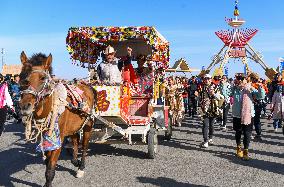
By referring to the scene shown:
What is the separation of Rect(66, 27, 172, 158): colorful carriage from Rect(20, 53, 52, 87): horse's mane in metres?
2.29

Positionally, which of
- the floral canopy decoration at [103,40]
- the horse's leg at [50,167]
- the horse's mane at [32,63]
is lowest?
the horse's leg at [50,167]

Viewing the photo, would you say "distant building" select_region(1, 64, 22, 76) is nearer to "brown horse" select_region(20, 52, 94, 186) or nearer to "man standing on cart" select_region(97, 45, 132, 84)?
"man standing on cart" select_region(97, 45, 132, 84)

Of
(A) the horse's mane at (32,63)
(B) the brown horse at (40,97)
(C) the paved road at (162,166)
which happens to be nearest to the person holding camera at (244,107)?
(C) the paved road at (162,166)

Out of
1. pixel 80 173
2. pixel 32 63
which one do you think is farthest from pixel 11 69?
pixel 32 63

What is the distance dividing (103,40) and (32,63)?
4218 mm

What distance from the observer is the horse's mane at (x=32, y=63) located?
558cm

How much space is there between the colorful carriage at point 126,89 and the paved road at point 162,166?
0.57 m

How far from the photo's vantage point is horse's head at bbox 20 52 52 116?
5.22 metres

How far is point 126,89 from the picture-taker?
28.8 ft

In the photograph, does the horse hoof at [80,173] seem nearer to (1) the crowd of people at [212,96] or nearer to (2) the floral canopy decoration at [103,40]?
(1) the crowd of people at [212,96]

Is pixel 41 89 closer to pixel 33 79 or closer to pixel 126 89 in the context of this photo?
pixel 33 79

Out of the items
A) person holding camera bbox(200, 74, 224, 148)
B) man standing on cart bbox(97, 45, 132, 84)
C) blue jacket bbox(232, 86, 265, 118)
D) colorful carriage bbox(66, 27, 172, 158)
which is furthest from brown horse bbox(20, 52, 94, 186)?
person holding camera bbox(200, 74, 224, 148)

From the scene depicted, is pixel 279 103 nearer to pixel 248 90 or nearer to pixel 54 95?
pixel 248 90

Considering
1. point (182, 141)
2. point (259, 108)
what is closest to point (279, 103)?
point (259, 108)
